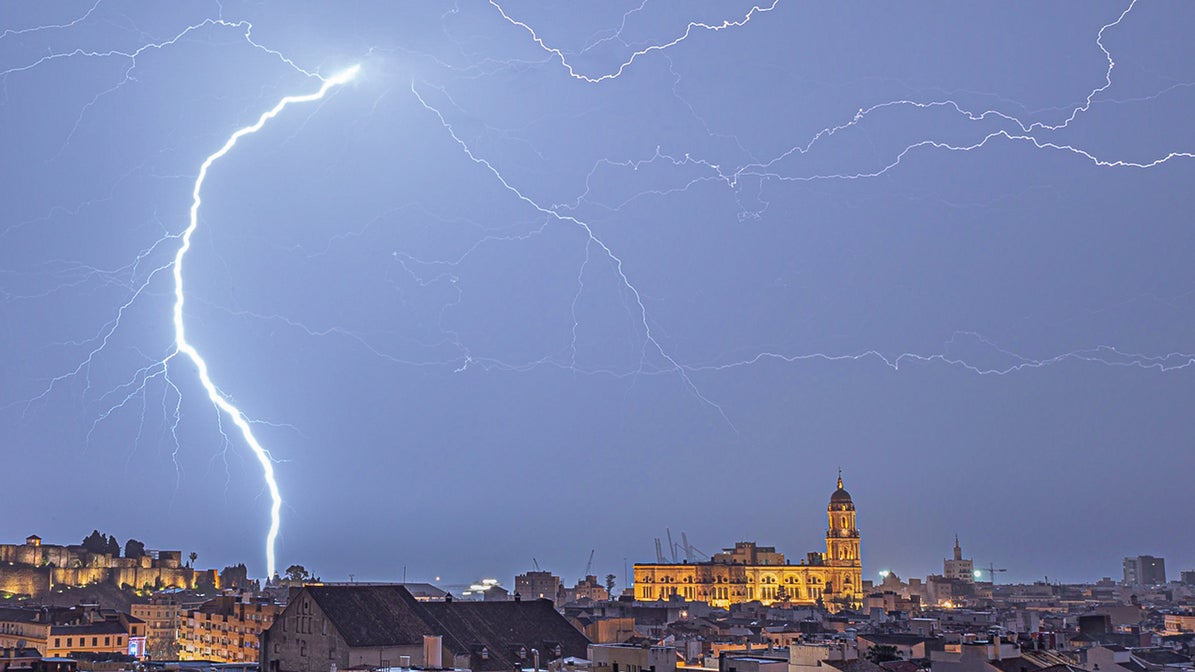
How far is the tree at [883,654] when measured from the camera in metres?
49.4

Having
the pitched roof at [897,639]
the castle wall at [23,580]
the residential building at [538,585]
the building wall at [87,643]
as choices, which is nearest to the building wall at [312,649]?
the pitched roof at [897,639]

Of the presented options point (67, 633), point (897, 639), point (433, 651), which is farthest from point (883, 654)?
point (67, 633)

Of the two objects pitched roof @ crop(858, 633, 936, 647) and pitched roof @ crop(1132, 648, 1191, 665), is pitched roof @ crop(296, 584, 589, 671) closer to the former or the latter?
pitched roof @ crop(858, 633, 936, 647)

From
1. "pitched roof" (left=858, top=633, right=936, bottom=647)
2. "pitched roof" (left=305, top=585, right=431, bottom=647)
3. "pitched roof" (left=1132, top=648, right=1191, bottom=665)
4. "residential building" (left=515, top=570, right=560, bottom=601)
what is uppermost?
"residential building" (left=515, top=570, right=560, bottom=601)

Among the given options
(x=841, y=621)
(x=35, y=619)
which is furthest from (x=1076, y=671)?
(x=35, y=619)

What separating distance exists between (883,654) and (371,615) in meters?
20.5

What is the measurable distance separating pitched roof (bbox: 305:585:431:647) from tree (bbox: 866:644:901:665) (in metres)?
17.7

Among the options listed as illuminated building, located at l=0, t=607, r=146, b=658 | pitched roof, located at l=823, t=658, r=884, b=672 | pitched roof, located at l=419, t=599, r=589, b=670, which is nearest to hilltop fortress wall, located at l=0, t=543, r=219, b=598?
illuminated building, located at l=0, t=607, r=146, b=658

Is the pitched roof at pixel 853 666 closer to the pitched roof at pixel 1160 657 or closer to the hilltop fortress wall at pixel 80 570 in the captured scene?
the pitched roof at pixel 1160 657

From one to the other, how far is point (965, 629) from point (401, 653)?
3819cm

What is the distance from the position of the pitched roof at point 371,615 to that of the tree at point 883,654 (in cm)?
1767

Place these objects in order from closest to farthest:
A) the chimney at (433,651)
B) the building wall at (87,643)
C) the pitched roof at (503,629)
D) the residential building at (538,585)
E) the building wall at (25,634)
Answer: the chimney at (433,651) → the pitched roof at (503,629) → the building wall at (87,643) → the building wall at (25,634) → the residential building at (538,585)

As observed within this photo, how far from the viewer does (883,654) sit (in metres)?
51.3

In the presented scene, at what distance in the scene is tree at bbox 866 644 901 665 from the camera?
49406 mm
